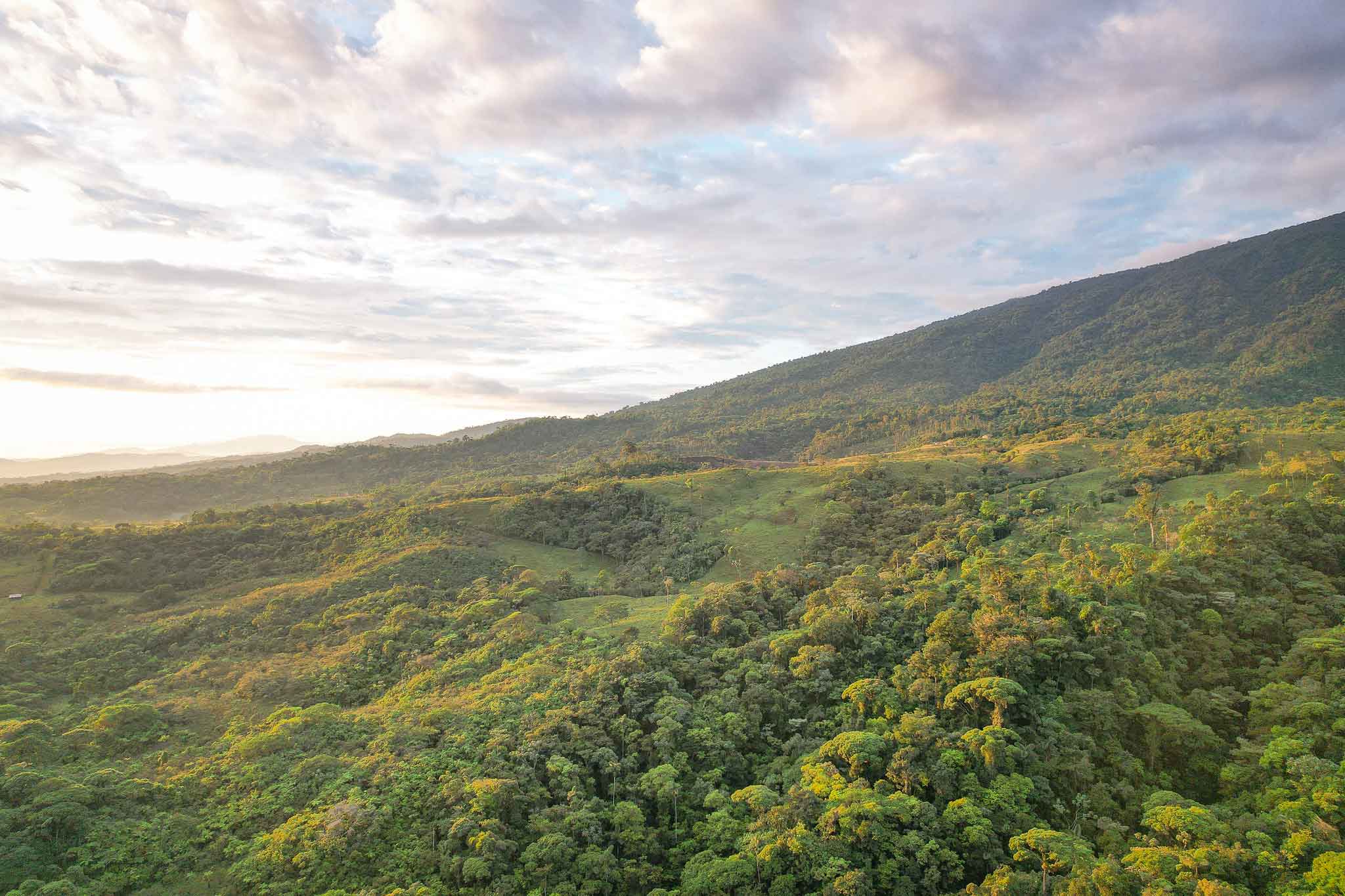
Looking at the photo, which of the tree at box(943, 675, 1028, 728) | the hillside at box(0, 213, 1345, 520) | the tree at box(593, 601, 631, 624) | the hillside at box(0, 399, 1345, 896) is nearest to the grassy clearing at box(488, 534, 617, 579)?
the hillside at box(0, 399, 1345, 896)

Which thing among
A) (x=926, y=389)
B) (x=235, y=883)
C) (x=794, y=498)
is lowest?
(x=235, y=883)

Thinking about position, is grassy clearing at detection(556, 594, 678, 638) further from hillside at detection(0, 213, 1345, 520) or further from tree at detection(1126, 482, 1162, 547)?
hillside at detection(0, 213, 1345, 520)

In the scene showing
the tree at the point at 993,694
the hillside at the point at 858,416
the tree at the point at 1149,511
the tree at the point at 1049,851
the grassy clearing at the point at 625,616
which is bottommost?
the tree at the point at 1049,851

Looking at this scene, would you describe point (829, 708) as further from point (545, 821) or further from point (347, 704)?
point (347, 704)

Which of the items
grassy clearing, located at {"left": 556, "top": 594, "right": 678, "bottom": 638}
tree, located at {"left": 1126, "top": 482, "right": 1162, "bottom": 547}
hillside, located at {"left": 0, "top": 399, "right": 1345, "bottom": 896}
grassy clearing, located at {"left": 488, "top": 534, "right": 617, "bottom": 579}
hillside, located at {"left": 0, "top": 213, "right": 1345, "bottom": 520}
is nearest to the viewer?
hillside, located at {"left": 0, "top": 399, "right": 1345, "bottom": 896}

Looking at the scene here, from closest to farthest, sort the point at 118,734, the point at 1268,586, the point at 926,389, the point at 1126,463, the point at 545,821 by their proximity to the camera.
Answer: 1. the point at 545,821
2. the point at 118,734
3. the point at 1268,586
4. the point at 1126,463
5. the point at 926,389

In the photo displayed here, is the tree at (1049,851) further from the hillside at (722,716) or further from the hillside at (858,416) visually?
the hillside at (858,416)

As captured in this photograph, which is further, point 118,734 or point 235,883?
point 118,734

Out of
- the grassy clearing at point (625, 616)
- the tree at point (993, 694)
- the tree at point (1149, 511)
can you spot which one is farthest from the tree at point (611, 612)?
the tree at point (1149, 511)

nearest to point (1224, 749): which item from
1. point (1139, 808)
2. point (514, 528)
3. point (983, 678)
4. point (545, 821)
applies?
point (1139, 808)
